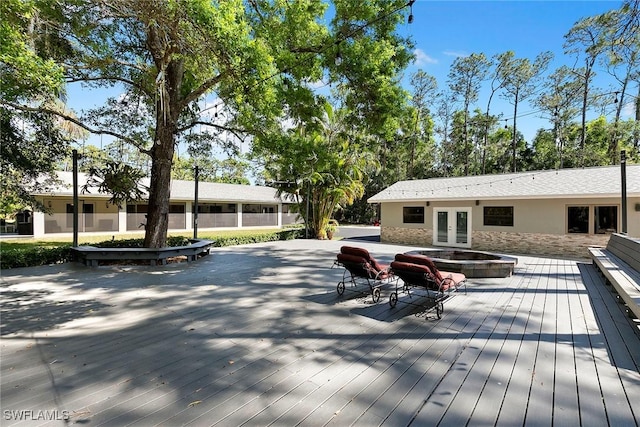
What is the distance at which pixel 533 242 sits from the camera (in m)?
13.6

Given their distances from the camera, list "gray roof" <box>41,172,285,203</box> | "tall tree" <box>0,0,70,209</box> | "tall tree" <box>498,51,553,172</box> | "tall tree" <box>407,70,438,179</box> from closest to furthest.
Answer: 1. "tall tree" <box>0,0,70,209</box>
2. "gray roof" <box>41,172,285,203</box>
3. "tall tree" <box>498,51,553,172</box>
4. "tall tree" <box>407,70,438,179</box>

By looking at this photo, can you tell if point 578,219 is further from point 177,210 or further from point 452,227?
point 177,210

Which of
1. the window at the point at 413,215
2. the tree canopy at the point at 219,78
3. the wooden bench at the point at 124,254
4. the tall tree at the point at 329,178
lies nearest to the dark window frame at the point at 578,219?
the tree canopy at the point at 219,78

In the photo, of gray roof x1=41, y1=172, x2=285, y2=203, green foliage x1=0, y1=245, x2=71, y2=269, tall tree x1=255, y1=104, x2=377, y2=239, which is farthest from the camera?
gray roof x1=41, y1=172, x2=285, y2=203

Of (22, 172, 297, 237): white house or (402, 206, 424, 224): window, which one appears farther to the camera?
(22, 172, 297, 237): white house

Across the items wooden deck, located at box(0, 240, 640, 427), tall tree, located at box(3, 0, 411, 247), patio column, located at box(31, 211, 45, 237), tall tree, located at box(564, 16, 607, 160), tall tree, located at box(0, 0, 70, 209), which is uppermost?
tall tree, located at box(564, 16, 607, 160)

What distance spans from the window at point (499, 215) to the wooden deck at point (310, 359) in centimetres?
825

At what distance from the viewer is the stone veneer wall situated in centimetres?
1259

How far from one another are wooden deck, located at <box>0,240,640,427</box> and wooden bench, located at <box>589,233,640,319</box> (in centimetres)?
45

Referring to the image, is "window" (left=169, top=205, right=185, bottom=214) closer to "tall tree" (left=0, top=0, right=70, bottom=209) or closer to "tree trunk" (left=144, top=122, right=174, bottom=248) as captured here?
"tall tree" (left=0, top=0, right=70, bottom=209)

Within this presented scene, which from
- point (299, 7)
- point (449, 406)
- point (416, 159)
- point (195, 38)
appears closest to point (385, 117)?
point (299, 7)

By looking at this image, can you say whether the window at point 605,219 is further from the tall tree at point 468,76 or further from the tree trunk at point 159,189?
the tall tree at point 468,76

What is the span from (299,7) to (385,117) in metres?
4.04

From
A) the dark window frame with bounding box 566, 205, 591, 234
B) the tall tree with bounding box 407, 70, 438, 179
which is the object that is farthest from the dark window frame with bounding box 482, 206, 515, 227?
the tall tree with bounding box 407, 70, 438, 179
